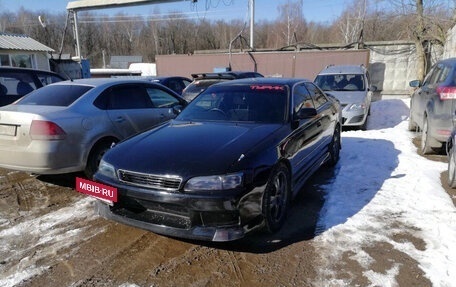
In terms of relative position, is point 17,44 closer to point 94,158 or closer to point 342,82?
point 342,82

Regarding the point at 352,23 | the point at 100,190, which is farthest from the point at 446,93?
the point at 352,23

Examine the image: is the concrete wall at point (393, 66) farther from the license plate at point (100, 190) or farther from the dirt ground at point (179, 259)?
the license plate at point (100, 190)

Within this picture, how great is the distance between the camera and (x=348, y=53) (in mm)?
18359

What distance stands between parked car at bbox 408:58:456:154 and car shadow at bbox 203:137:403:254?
697 millimetres

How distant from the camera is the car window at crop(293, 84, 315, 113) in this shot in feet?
14.4

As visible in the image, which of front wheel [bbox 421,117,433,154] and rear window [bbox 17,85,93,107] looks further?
front wheel [bbox 421,117,433,154]

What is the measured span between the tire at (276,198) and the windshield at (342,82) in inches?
279

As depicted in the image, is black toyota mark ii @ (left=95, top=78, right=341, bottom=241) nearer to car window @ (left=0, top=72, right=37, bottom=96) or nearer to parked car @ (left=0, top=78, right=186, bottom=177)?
parked car @ (left=0, top=78, right=186, bottom=177)

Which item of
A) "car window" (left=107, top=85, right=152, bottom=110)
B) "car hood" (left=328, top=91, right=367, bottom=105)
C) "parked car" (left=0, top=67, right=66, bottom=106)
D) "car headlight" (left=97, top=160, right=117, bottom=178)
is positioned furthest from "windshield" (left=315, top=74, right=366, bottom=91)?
"car headlight" (left=97, top=160, right=117, bottom=178)

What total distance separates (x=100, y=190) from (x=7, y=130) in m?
2.10

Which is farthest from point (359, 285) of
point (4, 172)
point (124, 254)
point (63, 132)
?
point (4, 172)

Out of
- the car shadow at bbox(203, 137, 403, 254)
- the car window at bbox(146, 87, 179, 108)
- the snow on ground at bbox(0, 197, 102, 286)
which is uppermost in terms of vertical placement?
the car window at bbox(146, 87, 179, 108)

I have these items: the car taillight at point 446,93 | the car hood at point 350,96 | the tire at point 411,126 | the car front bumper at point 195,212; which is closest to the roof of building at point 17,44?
the car hood at point 350,96

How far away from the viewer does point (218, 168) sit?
297 cm
